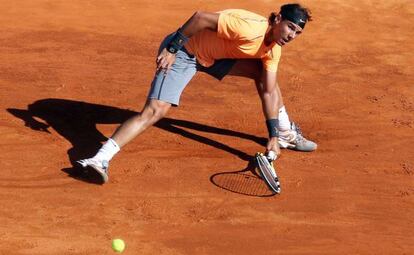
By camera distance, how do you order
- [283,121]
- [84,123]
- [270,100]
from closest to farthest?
[270,100], [283,121], [84,123]

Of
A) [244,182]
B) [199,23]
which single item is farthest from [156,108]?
[244,182]

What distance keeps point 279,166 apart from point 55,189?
2.17 metres

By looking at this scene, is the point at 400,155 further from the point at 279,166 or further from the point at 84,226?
the point at 84,226

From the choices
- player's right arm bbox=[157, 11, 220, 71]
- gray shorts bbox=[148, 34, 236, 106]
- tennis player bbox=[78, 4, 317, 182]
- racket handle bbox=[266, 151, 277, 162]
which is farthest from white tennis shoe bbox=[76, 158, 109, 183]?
racket handle bbox=[266, 151, 277, 162]

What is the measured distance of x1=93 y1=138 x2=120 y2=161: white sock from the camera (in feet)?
24.0

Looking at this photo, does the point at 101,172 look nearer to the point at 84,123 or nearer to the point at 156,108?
the point at 156,108

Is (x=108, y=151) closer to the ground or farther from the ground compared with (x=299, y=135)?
farther from the ground

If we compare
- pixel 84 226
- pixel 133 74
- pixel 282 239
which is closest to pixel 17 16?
pixel 133 74

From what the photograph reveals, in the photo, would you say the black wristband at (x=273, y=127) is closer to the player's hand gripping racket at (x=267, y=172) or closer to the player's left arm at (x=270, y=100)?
the player's left arm at (x=270, y=100)

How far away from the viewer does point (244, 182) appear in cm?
752

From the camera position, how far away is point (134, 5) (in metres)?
12.2

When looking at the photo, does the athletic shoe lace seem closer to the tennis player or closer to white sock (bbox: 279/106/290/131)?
white sock (bbox: 279/106/290/131)

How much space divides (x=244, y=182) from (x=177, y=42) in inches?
56.8

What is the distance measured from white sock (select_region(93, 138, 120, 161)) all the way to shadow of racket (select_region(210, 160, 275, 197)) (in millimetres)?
943
